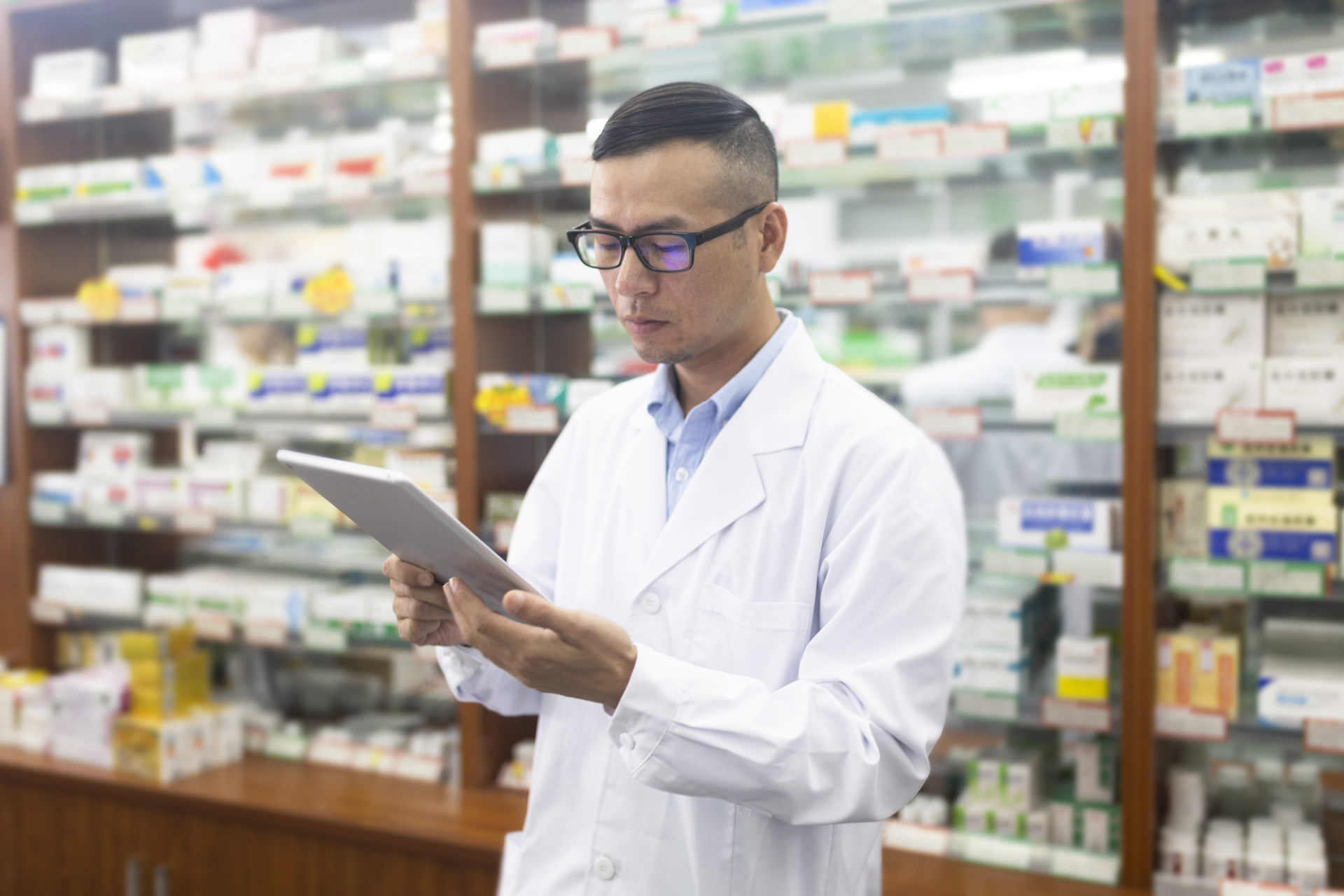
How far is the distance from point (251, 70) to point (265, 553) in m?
1.66

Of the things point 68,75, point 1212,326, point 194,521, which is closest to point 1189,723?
point 1212,326

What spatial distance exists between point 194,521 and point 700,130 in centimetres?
278

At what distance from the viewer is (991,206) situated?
3.35 m

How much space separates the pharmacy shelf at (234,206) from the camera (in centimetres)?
335

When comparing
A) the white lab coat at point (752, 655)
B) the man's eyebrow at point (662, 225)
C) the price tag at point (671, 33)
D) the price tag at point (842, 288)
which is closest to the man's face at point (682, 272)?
the man's eyebrow at point (662, 225)

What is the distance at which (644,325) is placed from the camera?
60.3 inches

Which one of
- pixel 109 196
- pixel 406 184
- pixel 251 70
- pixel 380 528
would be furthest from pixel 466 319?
pixel 380 528

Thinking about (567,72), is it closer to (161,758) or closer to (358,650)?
(358,650)

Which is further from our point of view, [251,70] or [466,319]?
[251,70]

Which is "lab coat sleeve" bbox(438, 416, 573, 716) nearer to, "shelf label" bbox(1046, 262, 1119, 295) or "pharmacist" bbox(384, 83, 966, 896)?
"pharmacist" bbox(384, 83, 966, 896)

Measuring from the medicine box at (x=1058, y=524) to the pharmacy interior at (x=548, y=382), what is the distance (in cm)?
2

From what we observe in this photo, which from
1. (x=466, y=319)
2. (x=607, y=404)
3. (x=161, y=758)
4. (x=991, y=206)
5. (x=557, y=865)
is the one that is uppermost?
(x=991, y=206)

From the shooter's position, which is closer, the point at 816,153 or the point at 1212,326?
the point at 1212,326

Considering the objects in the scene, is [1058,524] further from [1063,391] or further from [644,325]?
[644,325]
